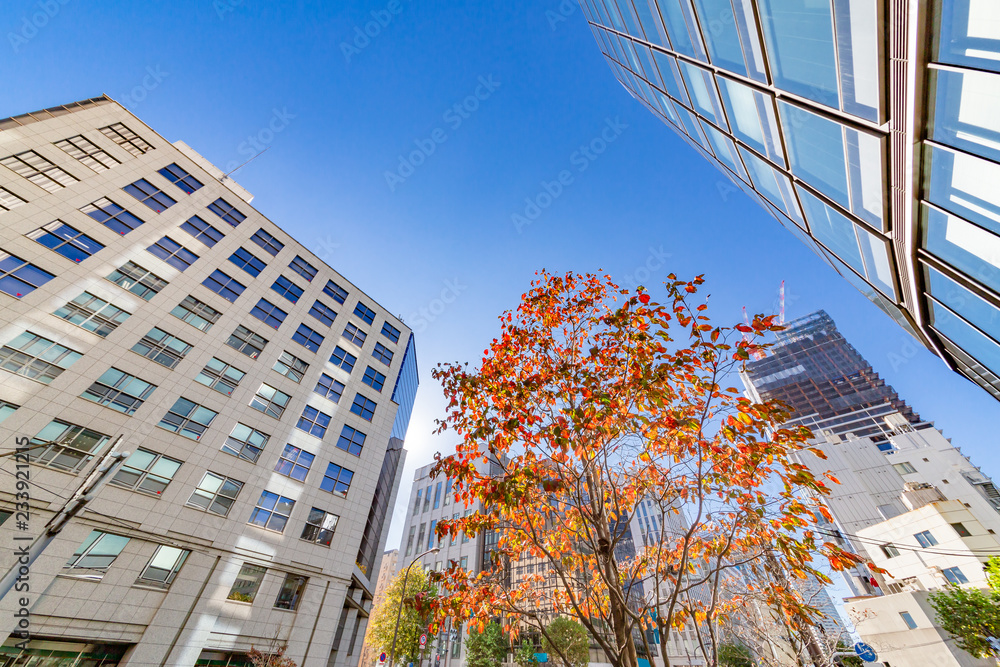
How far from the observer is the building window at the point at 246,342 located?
23.0m

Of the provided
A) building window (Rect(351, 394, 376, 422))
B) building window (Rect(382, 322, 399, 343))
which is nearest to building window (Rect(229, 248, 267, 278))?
building window (Rect(382, 322, 399, 343))

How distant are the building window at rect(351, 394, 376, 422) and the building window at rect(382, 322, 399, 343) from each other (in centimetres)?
707

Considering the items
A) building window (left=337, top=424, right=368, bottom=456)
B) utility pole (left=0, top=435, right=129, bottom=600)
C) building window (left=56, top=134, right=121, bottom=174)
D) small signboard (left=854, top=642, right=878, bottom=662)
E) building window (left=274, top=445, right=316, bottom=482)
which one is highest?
building window (left=56, top=134, right=121, bottom=174)

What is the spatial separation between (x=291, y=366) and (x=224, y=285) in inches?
269

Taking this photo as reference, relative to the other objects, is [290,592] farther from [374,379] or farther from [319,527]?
[374,379]

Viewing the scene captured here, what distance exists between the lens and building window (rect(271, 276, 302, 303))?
27.4m

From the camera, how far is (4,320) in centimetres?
1545

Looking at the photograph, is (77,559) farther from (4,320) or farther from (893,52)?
(893,52)

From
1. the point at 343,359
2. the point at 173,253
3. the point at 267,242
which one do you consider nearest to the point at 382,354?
Answer: the point at 343,359

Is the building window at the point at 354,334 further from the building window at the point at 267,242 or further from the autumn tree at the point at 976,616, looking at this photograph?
the autumn tree at the point at 976,616

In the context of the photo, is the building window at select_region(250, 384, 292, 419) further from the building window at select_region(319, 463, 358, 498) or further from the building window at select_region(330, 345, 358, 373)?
the building window at select_region(319, 463, 358, 498)

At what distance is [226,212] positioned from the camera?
2695 cm

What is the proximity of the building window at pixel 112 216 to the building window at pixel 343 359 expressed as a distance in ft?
44.9

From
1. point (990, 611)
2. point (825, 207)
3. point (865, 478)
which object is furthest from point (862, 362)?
point (825, 207)
